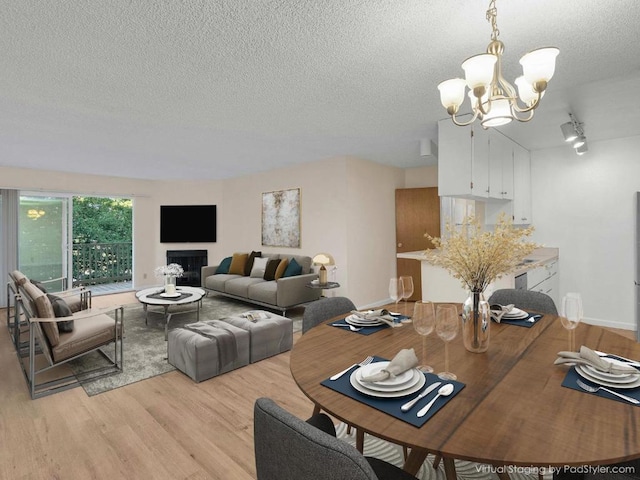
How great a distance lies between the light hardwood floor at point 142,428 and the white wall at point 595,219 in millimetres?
4200

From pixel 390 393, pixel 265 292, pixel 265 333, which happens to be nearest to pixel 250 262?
pixel 265 292

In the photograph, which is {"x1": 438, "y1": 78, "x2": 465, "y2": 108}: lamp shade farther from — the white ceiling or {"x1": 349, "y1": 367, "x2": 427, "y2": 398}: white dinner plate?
{"x1": 349, "y1": 367, "x2": 427, "y2": 398}: white dinner plate

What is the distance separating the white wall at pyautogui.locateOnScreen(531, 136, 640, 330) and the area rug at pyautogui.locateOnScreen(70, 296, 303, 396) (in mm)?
3868

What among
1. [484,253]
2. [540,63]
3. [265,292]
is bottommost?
[265,292]

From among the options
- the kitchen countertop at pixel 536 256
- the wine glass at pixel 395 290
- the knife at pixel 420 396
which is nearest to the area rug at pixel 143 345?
the kitchen countertop at pixel 536 256

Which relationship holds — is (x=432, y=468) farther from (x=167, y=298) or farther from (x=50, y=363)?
(x=167, y=298)

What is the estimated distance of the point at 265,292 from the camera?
196 inches

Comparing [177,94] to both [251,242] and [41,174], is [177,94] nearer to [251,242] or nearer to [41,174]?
[251,242]

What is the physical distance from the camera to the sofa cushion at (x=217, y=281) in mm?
5879

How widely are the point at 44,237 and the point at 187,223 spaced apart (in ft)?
8.11

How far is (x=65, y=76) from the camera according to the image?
2.49 m

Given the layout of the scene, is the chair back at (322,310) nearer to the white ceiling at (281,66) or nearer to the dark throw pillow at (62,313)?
the white ceiling at (281,66)

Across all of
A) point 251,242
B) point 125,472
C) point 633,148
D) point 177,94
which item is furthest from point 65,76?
point 633,148

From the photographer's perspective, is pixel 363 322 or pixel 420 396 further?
pixel 363 322
